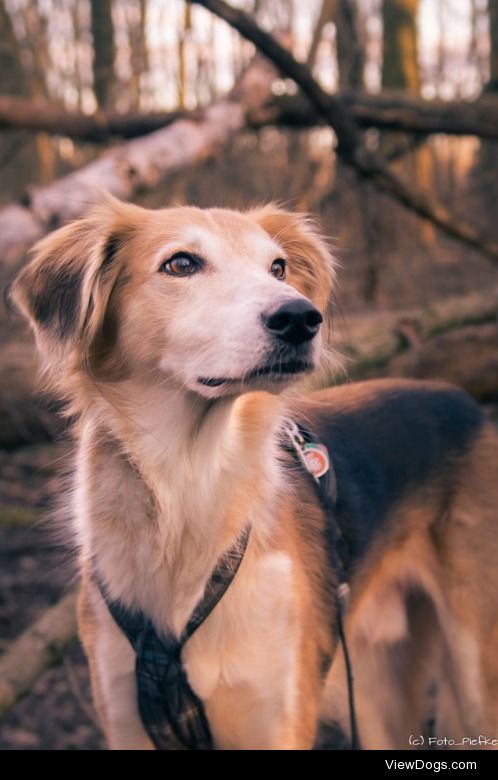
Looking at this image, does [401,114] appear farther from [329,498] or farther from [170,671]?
[170,671]

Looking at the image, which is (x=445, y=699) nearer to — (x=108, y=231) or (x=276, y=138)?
(x=108, y=231)

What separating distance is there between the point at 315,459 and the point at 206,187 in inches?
412

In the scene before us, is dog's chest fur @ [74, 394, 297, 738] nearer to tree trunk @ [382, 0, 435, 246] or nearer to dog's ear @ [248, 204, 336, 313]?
dog's ear @ [248, 204, 336, 313]

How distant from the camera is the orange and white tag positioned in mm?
2936

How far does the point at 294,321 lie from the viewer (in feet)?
7.00

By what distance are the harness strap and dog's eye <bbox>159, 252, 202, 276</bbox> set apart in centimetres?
86

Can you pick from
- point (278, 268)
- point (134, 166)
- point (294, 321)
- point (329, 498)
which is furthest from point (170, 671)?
point (134, 166)

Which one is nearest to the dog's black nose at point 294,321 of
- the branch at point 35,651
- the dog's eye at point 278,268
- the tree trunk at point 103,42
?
the dog's eye at point 278,268

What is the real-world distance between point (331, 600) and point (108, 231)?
1481 millimetres

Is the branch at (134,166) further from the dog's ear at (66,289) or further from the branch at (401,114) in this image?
the dog's ear at (66,289)

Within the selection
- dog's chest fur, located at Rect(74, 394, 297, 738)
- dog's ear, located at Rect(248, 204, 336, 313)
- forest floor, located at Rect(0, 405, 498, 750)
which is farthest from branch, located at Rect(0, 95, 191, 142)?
dog's chest fur, located at Rect(74, 394, 297, 738)

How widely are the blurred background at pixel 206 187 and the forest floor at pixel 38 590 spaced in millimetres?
15

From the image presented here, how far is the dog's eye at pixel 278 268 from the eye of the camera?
2.74 metres
